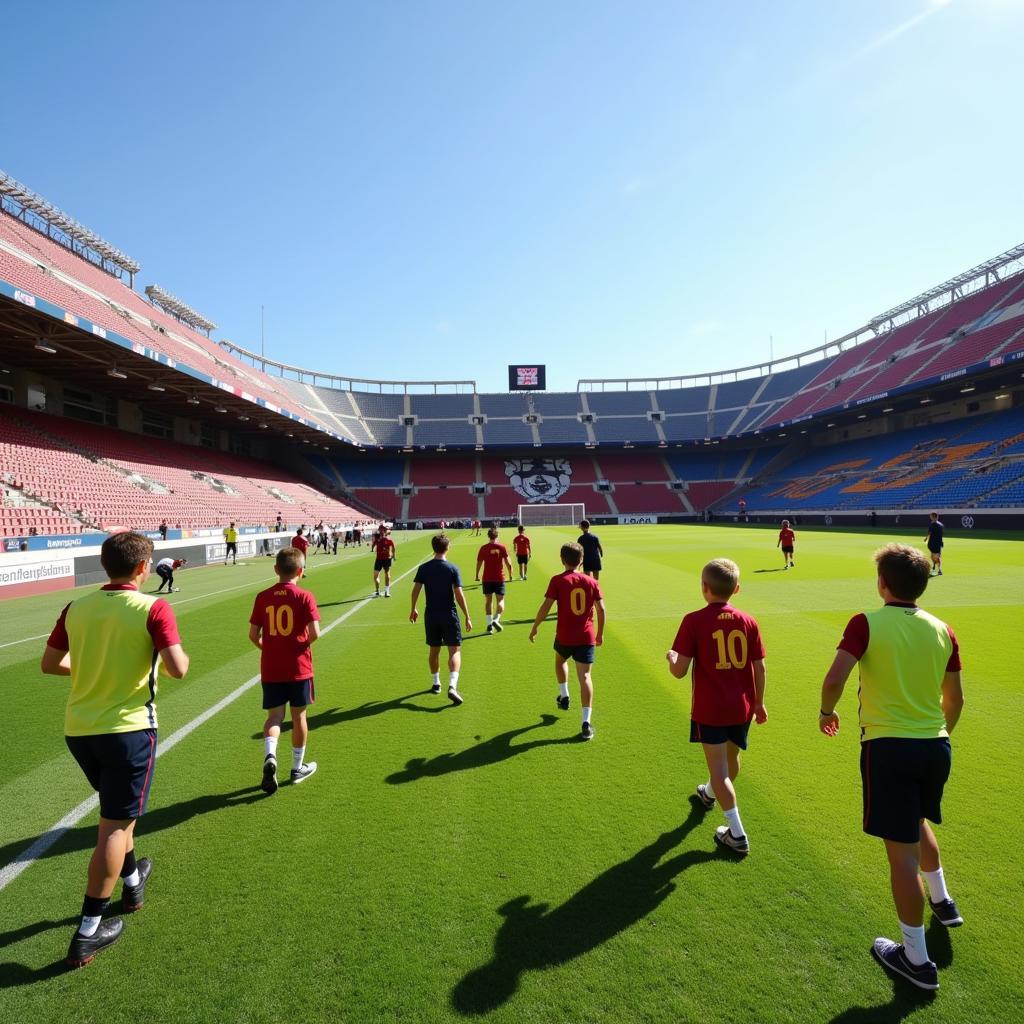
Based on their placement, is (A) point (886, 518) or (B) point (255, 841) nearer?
(B) point (255, 841)

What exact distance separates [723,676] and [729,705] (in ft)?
0.61

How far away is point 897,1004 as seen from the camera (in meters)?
2.51

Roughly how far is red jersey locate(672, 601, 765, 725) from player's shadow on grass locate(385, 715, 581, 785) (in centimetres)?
217

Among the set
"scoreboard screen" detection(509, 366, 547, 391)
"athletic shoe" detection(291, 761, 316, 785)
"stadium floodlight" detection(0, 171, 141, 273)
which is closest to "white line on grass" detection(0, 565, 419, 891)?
"athletic shoe" detection(291, 761, 316, 785)

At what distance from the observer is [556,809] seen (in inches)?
164

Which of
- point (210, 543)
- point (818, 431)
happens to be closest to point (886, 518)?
point (818, 431)

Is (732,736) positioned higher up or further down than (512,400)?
further down

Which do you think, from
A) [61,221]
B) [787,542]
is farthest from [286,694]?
[61,221]

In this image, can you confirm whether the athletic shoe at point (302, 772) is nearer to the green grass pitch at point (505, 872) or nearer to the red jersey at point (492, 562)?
the green grass pitch at point (505, 872)

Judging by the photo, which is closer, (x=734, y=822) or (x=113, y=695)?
(x=113, y=695)

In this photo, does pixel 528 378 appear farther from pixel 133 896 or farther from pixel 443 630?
pixel 133 896

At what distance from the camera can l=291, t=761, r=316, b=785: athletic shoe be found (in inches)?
188

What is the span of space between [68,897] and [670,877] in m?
3.73

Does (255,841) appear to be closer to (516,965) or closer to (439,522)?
(516,965)
